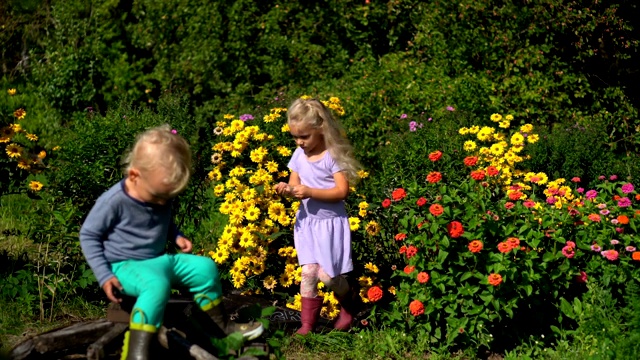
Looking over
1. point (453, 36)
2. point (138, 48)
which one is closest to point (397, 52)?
point (453, 36)

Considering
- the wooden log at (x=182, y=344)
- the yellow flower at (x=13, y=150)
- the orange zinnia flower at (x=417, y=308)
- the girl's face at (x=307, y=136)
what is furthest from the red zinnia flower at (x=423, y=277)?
the yellow flower at (x=13, y=150)

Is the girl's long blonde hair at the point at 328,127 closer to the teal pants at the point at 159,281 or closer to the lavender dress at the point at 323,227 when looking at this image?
the lavender dress at the point at 323,227

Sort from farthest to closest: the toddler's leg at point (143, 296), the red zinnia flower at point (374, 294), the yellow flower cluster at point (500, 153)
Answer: the yellow flower cluster at point (500, 153) → the red zinnia flower at point (374, 294) → the toddler's leg at point (143, 296)

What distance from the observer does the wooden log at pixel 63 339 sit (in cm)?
317

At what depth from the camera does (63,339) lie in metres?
3.22

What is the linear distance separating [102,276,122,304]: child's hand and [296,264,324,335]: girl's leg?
69.1 inches

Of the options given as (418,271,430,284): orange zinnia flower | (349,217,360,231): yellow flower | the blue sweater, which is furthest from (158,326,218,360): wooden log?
(349,217,360,231): yellow flower

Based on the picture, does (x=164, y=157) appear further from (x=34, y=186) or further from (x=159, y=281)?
(x=34, y=186)

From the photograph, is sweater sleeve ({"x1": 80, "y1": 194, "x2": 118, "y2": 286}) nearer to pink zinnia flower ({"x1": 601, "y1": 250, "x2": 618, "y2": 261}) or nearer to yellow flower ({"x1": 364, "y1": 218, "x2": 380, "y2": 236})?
yellow flower ({"x1": 364, "y1": 218, "x2": 380, "y2": 236})

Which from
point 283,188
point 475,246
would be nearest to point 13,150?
point 283,188

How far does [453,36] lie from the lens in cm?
841

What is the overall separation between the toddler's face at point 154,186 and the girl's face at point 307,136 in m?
1.55

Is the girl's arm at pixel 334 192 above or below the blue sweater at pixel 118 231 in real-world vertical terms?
below

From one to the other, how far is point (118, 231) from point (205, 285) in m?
0.37
